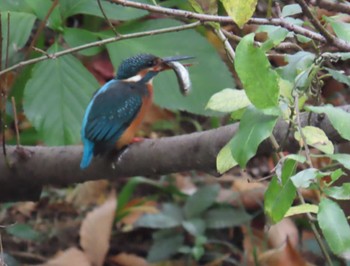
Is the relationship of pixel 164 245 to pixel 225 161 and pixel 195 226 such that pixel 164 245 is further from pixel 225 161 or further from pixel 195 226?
pixel 225 161

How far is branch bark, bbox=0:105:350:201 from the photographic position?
2082 mm

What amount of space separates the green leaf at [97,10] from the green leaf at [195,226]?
82 cm

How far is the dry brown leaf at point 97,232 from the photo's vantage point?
3033mm

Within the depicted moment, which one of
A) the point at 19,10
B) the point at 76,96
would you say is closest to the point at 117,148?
the point at 76,96

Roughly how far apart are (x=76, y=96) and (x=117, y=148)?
12.1 inches

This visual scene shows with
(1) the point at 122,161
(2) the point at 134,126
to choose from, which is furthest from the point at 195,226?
(1) the point at 122,161

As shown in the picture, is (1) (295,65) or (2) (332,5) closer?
(2) (332,5)

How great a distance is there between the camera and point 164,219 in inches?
119

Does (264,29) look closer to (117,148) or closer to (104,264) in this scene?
(117,148)

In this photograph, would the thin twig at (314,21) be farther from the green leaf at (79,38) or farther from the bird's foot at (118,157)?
the green leaf at (79,38)

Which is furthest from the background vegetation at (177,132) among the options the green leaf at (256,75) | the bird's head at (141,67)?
the bird's head at (141,67)

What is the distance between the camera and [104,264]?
309 centimetres

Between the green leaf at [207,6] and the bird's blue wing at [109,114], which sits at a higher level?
the green leaf at [207,6]

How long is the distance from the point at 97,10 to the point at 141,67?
24cm
